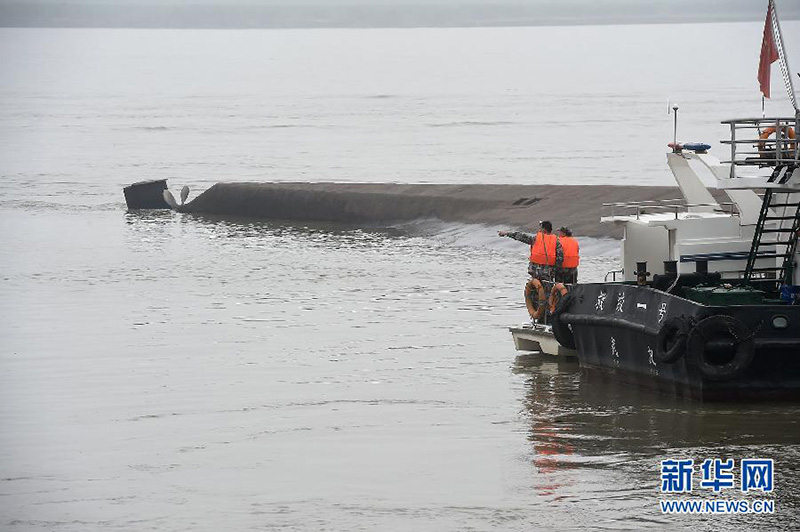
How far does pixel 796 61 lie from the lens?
165 meters

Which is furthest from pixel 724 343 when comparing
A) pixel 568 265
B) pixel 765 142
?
pixel 568 265

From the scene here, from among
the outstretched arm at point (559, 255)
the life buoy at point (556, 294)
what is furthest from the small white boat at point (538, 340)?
the outstretched arm at point (559, 255)

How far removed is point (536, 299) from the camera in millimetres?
25422

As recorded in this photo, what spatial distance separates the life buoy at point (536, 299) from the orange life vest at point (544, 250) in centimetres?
33

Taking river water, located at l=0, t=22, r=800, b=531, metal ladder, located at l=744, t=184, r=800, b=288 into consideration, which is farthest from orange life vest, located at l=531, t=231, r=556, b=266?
metal ladder, located at l=744, t=184, r=800, b=288

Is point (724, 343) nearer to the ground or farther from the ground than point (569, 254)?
nearer to the ground

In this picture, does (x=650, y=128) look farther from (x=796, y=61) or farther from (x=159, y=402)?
(x=159, y=402)

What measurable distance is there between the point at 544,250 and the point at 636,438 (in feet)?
19.1

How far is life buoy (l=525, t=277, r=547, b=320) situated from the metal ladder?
378 centimetres

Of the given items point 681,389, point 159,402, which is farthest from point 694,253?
point 159,402

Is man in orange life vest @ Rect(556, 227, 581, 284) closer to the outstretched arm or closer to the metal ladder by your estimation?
the outstretched arm

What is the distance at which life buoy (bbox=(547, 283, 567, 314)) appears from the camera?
24.5 meters

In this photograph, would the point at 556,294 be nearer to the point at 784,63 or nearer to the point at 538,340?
the point at 538,340

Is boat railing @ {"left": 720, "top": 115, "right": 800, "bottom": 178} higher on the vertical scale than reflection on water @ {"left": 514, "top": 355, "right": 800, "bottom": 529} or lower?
higher
